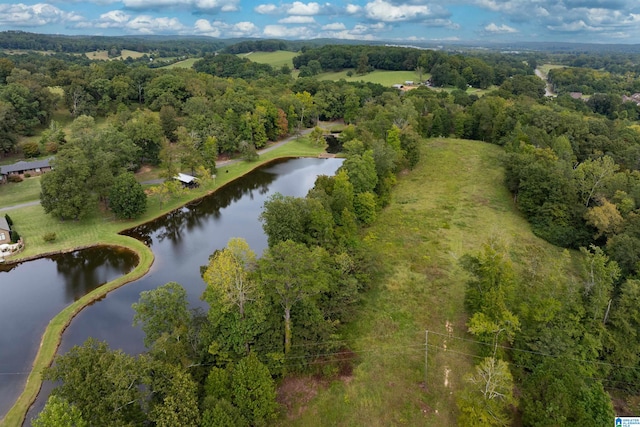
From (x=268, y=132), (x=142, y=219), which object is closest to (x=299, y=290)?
(x=142, y=219)

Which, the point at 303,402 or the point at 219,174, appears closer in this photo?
the point at 303,402

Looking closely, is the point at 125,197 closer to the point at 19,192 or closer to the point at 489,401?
the point at 19,192

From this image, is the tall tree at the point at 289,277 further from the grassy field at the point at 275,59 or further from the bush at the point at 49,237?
the grassy field at the point at 275,59

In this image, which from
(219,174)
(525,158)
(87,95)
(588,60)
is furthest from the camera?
(588,60)

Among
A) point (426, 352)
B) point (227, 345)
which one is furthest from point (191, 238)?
point (426, 352)

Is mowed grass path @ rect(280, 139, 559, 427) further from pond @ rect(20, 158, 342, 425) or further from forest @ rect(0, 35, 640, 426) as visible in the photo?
pond @ rect(20, 158, 342, 425)

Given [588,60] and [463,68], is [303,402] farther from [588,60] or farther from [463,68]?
[588,60]
